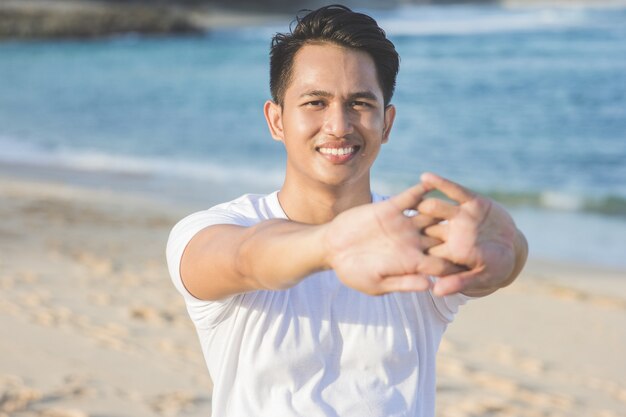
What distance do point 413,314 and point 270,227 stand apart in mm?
512

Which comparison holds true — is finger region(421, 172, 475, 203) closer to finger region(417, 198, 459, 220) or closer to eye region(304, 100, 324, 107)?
finger region(417, 198, 459, 220)

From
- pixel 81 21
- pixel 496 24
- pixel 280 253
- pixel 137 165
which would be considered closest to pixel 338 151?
pixel 280 253

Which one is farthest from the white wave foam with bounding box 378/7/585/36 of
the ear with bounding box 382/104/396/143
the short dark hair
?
the short dark hair

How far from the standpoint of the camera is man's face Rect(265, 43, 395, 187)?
8.57ft

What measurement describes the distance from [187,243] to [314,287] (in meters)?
0.34

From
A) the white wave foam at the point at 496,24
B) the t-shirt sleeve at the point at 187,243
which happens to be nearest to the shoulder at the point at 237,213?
the t-shirt sleeve at the point at 187,243

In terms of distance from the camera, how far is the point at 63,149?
1959 cm

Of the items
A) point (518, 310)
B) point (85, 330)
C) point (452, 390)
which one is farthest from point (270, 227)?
point (518, 310)

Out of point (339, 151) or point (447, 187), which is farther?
point (339, 151)

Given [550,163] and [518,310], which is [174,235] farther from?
[550,163]

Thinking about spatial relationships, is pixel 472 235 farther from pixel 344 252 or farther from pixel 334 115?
pixel 334 115

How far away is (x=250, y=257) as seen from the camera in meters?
2.28

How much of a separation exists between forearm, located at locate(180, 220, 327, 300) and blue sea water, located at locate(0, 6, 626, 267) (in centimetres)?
853

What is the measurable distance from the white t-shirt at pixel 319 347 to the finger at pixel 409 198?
0.66m
